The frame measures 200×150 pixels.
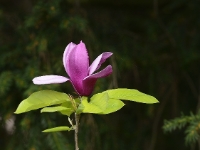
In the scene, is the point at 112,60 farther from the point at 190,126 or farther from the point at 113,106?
the point at 113,106

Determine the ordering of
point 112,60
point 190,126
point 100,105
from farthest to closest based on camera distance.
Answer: point 112,60 < point 190,126 < point 100,105

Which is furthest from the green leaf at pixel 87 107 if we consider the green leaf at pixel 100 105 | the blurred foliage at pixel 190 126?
the blurred foliage at pixel 190 126

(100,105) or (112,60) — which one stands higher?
(112,60)

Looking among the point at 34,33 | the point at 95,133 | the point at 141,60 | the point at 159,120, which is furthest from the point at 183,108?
the point at 34,33

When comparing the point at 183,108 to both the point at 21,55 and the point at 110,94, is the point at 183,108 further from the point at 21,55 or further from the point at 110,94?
the point at 110,94

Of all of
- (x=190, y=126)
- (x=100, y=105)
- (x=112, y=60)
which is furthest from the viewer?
(x=112, y=60)

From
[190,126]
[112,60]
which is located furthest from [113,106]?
[112,60]

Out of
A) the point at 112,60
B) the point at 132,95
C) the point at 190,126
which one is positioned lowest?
the point at 190,126

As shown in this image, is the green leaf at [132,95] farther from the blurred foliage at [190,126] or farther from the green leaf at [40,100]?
the blurred foliage at [190,126]
